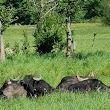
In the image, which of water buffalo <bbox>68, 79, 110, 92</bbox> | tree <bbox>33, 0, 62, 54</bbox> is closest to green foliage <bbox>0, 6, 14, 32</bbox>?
tree <bbox>33, 0, 62, 54</bbox>

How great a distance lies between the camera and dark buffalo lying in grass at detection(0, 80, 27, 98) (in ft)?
31.4

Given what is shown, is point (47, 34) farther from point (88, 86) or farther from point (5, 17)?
point (88, 86)

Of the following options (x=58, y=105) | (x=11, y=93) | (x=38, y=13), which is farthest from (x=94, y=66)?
(x=38, y=13)

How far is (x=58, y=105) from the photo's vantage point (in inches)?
316

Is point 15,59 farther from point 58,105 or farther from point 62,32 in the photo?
point 58,105

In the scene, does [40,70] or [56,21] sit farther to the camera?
[56,21]

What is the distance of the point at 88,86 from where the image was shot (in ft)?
33.9

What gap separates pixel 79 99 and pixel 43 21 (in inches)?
528

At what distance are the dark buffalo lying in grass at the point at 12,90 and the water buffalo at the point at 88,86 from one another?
1.30m

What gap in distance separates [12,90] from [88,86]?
1.99 meters

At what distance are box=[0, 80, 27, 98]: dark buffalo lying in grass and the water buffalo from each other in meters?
1.30

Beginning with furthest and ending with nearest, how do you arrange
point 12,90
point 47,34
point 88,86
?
point 47,34 < point 88,86 < point 12,90

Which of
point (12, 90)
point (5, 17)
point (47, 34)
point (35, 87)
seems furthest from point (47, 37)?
point (12, 90)

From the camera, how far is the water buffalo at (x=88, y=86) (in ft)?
33.4
